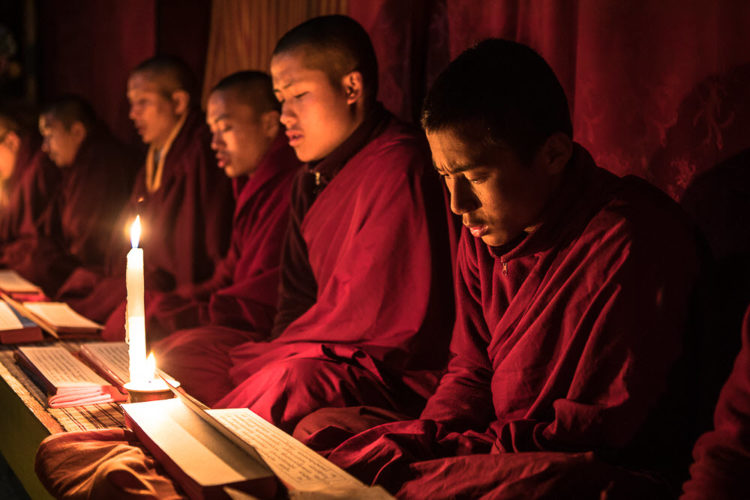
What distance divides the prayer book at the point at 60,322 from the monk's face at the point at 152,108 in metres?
1.05

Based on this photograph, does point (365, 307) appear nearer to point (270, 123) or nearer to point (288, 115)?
point (288, 115)

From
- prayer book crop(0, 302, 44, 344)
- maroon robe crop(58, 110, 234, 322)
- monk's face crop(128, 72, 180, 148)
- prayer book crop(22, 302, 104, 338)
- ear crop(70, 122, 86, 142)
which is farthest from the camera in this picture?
ear crop(70, 122, 86, 142)

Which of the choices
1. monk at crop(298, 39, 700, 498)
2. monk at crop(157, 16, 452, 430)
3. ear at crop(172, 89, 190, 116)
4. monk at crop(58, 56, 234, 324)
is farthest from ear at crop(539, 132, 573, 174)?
ear at crop(172, 89, 190, 116)

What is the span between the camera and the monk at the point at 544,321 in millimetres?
1318

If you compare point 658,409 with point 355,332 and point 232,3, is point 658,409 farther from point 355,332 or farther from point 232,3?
point 232,3

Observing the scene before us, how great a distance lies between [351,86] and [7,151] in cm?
388

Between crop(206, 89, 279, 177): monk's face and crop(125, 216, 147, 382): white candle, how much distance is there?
5.22 feet

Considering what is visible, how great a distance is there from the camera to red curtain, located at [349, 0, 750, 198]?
63.8 inches

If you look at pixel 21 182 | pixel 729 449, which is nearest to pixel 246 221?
pixel 729 449

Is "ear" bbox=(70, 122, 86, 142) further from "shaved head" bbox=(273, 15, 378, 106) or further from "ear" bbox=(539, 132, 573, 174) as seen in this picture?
"ear" bbox=(539, 132, 573, 174)

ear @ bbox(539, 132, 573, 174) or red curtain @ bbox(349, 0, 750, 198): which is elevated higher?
red curtain @ bbox(349, 0, 750, 198)

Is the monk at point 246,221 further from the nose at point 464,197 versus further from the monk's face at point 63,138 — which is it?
the monk's face at point 63,138

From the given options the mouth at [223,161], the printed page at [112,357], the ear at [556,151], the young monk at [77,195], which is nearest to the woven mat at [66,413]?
the printed page at [112,357]

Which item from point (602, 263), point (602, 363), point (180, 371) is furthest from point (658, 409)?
point (180, 371)
